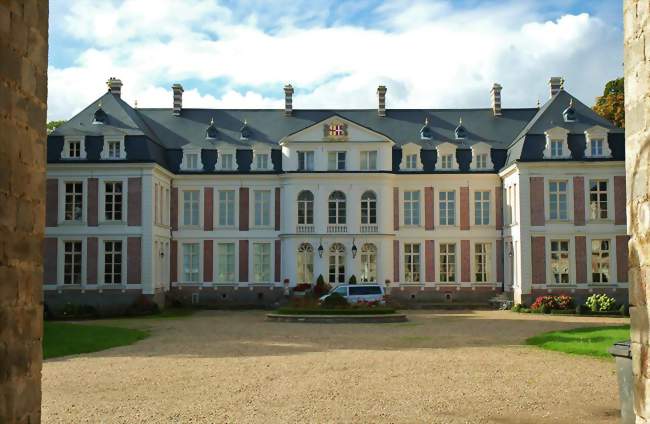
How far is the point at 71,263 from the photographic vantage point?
107 ft

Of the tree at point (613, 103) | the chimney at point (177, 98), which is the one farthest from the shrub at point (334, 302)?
the tree at point (613, 103)

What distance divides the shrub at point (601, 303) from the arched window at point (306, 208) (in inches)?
507

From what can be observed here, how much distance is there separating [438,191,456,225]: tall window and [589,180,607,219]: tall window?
6338 millimetres

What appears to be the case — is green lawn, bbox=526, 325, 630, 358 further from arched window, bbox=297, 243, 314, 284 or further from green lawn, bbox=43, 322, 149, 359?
arched window, bbox=297, 243, 314, 284

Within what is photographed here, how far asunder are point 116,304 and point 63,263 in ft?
9.65

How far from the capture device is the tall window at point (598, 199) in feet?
108

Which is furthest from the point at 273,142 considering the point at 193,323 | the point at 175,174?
the point at 193,323

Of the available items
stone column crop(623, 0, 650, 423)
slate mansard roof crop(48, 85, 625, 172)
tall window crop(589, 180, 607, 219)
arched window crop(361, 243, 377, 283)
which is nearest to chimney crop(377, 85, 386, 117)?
slate mansard roof crop(48, 85, 625, 172)

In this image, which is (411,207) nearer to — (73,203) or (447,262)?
(447,262)

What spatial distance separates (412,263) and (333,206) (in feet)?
15.5

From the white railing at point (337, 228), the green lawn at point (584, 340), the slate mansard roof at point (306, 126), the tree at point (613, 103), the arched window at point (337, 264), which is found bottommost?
the green lawn at point (584, 340)

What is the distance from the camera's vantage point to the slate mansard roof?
3322 cm

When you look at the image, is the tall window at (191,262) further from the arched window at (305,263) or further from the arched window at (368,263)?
the arched window at (368,263)

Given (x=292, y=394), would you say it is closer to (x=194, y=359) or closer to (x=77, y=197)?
(x=194, y=359)
